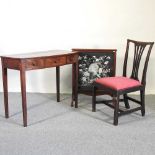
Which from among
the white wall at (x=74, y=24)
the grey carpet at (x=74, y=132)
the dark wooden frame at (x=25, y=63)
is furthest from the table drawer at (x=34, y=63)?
the white wall at (x=74, y=24)

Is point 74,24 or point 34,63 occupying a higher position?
point 74,24

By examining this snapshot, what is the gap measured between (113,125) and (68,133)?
1.70 ft

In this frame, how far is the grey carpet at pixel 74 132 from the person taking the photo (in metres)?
2.28

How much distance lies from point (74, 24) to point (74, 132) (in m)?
1.82

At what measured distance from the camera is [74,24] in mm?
3865

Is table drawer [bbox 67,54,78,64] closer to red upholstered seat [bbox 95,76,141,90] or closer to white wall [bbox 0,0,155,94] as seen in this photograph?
red upholstered seat [bbox 95,76,141,90]

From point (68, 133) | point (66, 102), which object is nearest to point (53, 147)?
point (68, 133)

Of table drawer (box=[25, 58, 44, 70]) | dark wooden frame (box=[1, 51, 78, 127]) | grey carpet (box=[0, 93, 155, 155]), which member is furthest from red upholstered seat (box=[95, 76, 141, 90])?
table drawer (box=[25, 58, 44, 70])

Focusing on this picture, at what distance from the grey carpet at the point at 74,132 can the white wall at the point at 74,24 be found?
96cm

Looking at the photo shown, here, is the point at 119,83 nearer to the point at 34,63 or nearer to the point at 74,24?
the point at 34,63

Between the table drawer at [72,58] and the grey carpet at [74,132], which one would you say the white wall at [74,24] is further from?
the grey carpet at [74,132]

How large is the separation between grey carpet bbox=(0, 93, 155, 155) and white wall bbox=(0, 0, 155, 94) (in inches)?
37.9

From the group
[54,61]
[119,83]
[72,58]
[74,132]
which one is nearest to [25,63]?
[54,61]

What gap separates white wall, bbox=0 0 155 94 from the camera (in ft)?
12.5
